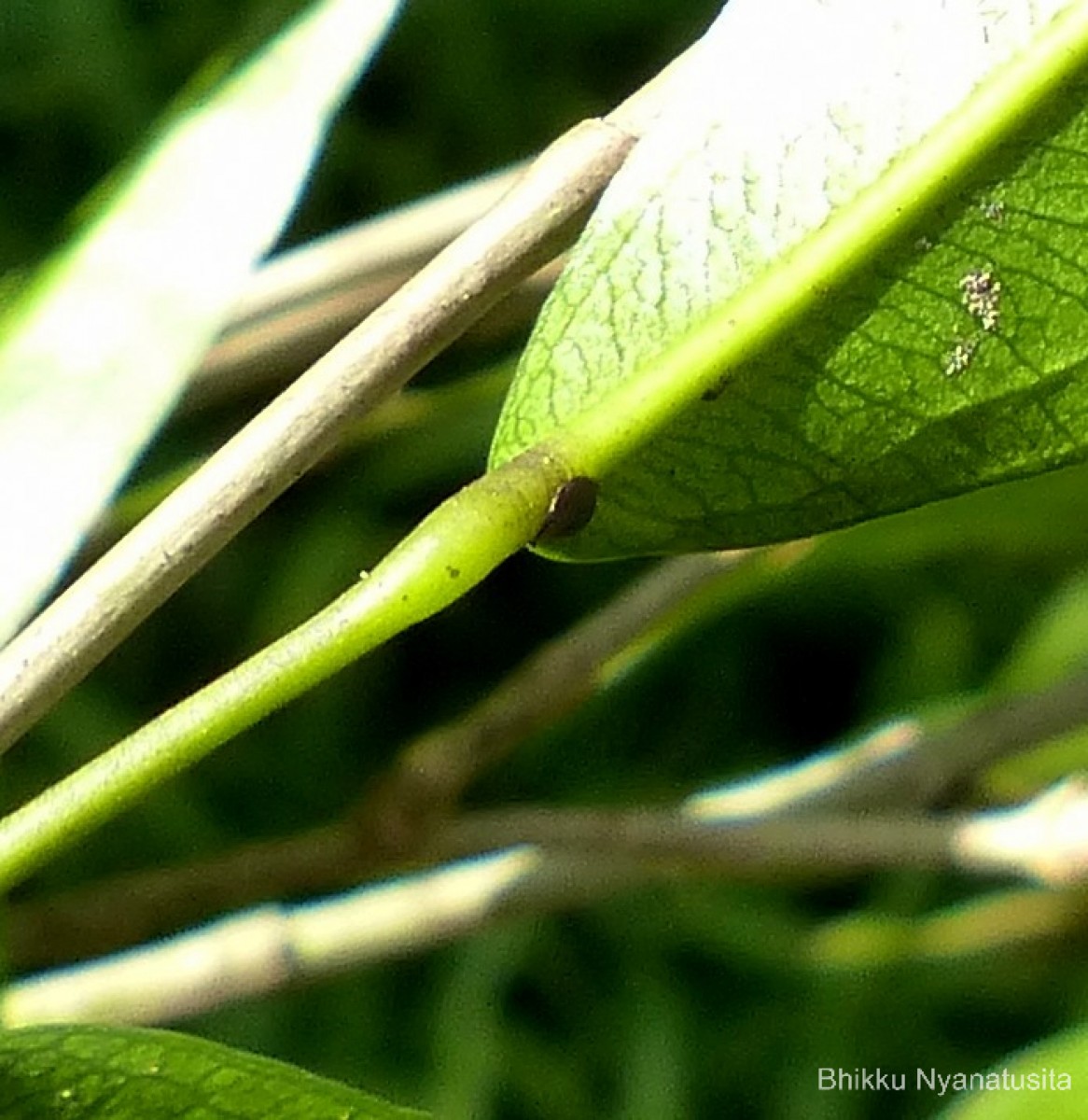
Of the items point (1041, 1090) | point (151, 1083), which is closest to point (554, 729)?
point (1041, 1090)

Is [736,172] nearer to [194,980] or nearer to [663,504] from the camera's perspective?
[663,504]

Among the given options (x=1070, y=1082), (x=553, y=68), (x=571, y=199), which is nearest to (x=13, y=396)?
(x=571, y=199)

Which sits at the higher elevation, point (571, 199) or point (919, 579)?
point (919, 579)

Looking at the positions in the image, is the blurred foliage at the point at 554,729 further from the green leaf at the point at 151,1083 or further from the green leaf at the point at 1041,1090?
the green leaf at the point at 151,1083

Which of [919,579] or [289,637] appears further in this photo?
[919,579]

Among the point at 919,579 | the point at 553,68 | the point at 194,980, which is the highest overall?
the point at 553,68
